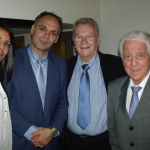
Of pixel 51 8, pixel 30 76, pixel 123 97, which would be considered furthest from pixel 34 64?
pixel 51 8

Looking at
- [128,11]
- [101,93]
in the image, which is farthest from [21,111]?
[128,11]

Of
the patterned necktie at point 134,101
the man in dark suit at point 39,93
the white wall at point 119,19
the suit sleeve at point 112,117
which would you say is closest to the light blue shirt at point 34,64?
the man in dark suit at point 39,93

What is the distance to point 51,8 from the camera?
254 centimetres

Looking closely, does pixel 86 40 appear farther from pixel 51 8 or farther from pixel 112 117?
pixel 51 8

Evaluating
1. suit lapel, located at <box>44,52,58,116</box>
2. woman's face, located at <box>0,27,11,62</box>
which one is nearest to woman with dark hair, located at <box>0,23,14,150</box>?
woman's face, located at <box>0,27,11,62</box>

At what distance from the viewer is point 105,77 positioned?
175 cm

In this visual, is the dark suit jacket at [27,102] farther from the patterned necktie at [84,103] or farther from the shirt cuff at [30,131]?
the patterned necktie at [84,103]

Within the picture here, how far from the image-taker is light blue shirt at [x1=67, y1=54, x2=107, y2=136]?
5.51 feet

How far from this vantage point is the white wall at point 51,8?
2.10m

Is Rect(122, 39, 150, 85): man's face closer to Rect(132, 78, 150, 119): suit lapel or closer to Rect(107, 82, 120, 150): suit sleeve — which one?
Rect(132, 78, 150, 119): suit lapel

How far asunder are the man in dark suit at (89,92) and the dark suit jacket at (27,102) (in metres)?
0.20

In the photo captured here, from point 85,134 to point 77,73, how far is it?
0.72m

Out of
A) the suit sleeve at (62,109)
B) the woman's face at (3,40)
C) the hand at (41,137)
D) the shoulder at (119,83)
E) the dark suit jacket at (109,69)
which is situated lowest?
→ the hand at (41,137)

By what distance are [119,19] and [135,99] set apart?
7.12 ft
